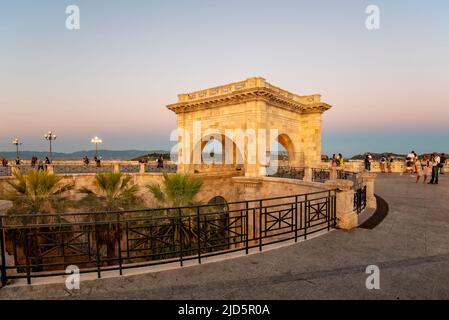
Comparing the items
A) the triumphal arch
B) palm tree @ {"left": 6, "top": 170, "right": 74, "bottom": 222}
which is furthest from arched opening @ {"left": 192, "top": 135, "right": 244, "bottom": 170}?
palm tree @ {"left": 6, "top": 170, "right": 74, "bottom": 222}

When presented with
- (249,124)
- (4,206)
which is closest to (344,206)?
(4,206)

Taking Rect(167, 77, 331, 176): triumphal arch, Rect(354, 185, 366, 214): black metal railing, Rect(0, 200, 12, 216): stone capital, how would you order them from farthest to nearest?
Rect(167, 77, 331, 176): triumphal arch
Rect(354, 185, 366, 214): black metal railing
Rect(0, 200, 12, 216): stone capital

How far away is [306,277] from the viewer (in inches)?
150

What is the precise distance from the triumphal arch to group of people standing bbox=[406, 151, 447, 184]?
24.0ft

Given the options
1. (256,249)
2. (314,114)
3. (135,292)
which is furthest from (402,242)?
(314,114)

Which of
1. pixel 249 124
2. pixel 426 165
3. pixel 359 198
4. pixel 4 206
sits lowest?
pixel 359 198

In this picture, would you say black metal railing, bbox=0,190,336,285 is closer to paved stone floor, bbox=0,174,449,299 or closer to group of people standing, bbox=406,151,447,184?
paved stone floor, bbox=0,174,449,299

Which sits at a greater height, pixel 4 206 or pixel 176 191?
pixel 4 206

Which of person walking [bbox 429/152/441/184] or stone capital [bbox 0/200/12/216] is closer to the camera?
stone capital [bbox 0/200/12/216]

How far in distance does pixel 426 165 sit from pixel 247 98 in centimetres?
1318

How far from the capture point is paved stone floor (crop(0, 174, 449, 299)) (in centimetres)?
337

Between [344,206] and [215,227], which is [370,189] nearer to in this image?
[344,206]

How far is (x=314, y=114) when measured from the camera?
837 inches

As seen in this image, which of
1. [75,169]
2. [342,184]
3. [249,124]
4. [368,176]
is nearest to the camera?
[342,184]
